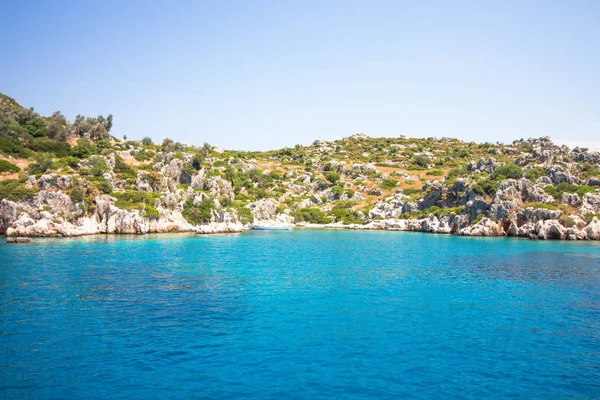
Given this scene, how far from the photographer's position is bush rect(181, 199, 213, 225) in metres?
84.4

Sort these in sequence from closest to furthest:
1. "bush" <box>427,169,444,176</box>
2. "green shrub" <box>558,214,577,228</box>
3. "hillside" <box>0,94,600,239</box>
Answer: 1. "green shrub" <box>558,214,577,228</box>
2. "hillside" <box>0,94,600,239</box>
3. "bush" <box>427,169,444,176</box>

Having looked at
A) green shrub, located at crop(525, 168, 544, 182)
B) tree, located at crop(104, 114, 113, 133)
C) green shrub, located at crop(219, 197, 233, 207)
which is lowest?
green shrub, located at crop(219, 197, 233, 207)

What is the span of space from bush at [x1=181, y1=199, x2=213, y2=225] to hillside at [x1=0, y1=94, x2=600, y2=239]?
295 millimetres

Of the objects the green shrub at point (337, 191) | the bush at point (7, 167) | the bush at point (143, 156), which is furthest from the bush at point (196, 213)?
the green shrub at point (337, 191)

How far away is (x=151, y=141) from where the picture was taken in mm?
133875

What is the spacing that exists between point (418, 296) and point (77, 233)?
59622 mm

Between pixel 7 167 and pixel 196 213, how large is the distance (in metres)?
37.0

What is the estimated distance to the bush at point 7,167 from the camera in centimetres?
7756

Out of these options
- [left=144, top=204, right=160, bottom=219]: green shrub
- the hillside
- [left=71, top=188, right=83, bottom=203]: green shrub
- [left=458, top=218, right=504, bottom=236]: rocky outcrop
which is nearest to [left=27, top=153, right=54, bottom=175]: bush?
the hillside

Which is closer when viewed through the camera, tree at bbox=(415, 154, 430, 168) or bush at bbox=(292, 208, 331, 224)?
bush at bbox=(292, 208, 331, 224)

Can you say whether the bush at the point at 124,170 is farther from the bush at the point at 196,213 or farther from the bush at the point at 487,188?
the bush at the point at 487,188

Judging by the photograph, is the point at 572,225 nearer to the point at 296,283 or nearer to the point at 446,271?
the point at 446,271

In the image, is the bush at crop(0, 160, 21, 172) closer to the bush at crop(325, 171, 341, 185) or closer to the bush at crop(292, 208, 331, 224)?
the bush at crop(292, 208, 331, 224)

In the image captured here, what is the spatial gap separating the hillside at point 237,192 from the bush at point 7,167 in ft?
0.65
